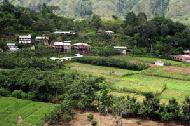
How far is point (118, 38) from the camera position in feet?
221

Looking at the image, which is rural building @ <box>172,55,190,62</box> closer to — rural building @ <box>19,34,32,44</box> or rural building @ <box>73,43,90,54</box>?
rural building @ <box>73,43,90,54</box>

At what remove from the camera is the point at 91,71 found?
163 feet

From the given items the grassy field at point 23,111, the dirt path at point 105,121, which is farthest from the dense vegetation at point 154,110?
the grassy field at point 23,111

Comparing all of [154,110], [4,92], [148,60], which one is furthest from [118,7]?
Result: [154,110]

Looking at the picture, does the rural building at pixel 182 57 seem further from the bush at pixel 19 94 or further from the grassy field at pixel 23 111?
the bush at pixel 19 94

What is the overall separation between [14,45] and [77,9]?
63029 millimetres

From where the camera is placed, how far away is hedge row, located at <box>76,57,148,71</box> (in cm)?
5174

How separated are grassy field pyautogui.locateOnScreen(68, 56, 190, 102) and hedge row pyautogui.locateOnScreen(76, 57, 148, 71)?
83cm

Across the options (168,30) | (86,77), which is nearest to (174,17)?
(168,30)

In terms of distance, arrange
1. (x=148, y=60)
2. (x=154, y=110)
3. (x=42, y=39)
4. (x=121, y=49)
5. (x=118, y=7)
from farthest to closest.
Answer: (x=118, y=7) < (x=42, y=39) < (x=121, y=49) < (x=148, y=60) < (x=154, y=110)

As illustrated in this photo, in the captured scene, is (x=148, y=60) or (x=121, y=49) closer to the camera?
(x=148, y=60)

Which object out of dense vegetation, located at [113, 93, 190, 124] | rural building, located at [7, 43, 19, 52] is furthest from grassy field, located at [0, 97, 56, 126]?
rural building, located at [7, 43, 19, 52]

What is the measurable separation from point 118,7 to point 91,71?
7580 centimetres

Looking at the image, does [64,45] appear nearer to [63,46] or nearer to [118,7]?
[63,46]
